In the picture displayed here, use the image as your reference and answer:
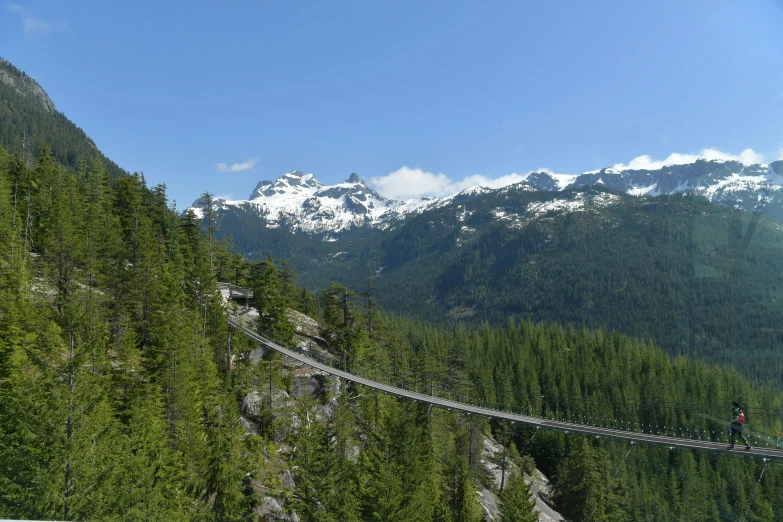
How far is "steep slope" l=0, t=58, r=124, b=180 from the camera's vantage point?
134 m

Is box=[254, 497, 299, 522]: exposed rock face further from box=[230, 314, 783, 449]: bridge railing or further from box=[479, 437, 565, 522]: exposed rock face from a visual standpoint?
box=[230, 314, 783, 449]: bridge railing

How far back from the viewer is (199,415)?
2947 centimetres

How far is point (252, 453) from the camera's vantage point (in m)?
30.7

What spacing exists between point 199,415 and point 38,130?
167443mm

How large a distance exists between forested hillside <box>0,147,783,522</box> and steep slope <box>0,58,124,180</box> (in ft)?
324

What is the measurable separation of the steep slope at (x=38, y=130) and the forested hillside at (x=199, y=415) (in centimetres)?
9886

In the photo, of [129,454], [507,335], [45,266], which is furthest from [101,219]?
[507,335]

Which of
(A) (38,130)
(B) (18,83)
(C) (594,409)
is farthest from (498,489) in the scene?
(B) (18,83)

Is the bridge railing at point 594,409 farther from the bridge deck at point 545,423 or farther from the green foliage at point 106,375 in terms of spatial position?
the green foliage at point 106,375

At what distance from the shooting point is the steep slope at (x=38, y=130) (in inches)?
5290

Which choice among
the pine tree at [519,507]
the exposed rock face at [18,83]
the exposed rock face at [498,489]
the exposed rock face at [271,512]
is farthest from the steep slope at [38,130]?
the pine tree at [519,507]

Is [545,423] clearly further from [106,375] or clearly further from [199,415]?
[106,375]

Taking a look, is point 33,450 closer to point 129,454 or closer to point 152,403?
point 129,454

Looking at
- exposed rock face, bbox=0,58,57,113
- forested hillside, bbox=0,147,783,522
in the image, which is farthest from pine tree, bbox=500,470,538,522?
exposed rock face, bbox=0,58,57,113
